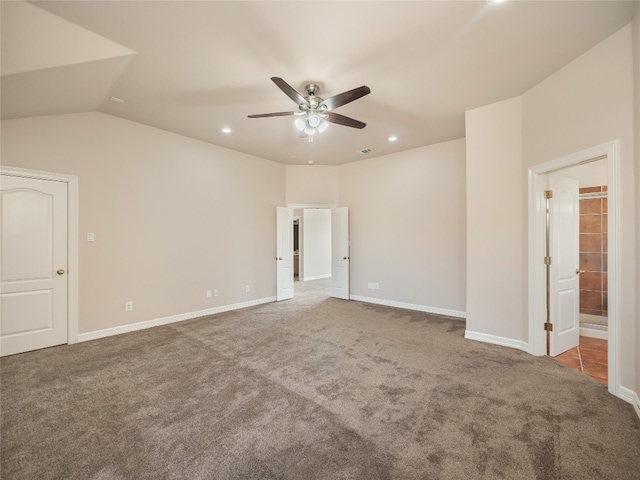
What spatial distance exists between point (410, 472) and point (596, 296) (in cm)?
440

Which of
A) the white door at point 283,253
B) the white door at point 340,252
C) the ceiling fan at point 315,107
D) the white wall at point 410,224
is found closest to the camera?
the ceiling fan at point 315,107

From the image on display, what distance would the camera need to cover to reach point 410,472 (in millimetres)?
1629

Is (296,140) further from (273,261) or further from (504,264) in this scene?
(504,264)

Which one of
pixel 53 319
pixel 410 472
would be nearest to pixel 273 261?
pixel 53 319

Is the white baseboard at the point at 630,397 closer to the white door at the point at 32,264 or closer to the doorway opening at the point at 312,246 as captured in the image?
the white door at the point at 32,264

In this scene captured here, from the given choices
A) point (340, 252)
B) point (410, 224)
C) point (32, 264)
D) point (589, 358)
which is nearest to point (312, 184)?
point (340, 252)

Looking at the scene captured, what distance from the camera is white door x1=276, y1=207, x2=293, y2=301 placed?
20.4 ft

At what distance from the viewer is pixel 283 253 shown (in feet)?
20.6

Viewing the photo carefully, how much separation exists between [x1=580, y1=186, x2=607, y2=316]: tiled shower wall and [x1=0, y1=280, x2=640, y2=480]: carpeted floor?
1.83 m

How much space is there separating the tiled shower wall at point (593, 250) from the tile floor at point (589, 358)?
611 mm

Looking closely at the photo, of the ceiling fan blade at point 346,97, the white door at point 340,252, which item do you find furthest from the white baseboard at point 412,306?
the ceiling fan blade at point 346,97

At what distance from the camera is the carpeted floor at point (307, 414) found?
169 centimetres

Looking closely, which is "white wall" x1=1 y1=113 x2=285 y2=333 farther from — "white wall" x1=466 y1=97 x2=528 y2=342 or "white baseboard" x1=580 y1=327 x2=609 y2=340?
"white baseboard" x1=580 y1=327 x2=609 y2=340

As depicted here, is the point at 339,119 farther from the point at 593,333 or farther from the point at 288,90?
the point at 593,333
